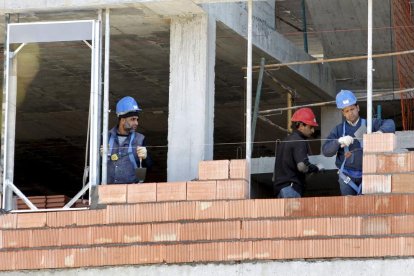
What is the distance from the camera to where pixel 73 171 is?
30328 millimetres

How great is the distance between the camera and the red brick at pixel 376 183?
1593 centimetres

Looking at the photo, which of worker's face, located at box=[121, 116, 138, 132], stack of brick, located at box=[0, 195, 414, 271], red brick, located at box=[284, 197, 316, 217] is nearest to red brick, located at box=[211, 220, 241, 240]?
stack of brick, located at box=[0, 195, 414, 271]

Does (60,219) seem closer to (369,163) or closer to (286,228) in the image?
(286,228)

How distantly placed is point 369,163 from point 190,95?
242 centimetres

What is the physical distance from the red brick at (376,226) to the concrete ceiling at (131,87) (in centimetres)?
361

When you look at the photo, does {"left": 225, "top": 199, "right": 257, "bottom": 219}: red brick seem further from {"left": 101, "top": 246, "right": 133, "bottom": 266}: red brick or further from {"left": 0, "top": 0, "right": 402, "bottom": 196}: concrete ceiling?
{"left": 0, "top": 0, "right": 402, "bottom": 196}: concrete ceiling

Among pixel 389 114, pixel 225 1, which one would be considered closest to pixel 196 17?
pixel 225 1

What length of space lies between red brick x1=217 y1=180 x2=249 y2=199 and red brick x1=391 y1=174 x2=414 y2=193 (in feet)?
5.17

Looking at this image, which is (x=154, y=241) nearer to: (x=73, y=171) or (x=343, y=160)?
(x=343, y=160)

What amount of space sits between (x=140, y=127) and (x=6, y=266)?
893cm

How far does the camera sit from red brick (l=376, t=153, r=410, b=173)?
1592 centimetres

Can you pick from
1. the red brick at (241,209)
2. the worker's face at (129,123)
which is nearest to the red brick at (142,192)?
the red brick at (241,209)

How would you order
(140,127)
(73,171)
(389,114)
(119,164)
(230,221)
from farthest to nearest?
(73,171) → (140,127) → (389,114) → (119,164) → (230,221)

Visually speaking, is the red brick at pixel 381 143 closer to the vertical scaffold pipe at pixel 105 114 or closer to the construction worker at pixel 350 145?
the construction worker at pixel 350 145
